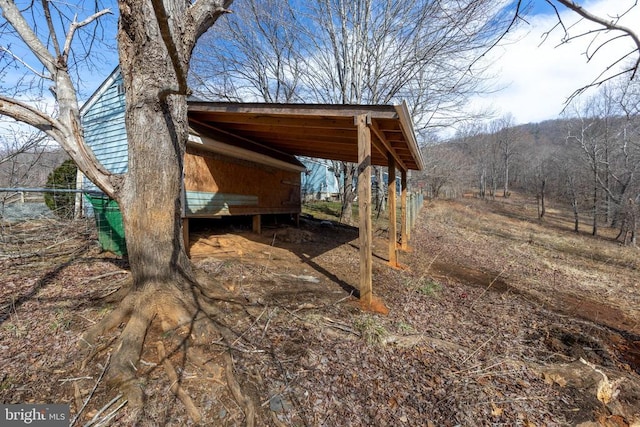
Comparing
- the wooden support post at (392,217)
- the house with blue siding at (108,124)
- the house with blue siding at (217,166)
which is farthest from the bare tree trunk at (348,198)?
the house with blue siding at (108,124)

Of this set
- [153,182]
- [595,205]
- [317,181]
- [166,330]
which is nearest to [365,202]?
[153,182]

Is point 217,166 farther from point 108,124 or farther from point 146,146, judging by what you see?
point 108,124

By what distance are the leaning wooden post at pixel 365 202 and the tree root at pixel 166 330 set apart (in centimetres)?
185

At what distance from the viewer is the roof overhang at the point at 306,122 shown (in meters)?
3.70

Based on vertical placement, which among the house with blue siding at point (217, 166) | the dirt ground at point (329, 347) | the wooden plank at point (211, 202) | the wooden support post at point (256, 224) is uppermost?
the house with blue siding at point (217, 166)

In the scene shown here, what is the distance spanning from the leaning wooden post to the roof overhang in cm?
18

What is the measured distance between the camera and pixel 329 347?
2.73 m

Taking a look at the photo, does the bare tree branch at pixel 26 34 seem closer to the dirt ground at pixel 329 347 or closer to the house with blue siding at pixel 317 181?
the dirt ground at pixel 329 347

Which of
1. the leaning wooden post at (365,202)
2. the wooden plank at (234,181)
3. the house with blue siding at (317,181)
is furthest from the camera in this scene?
the house with blue siding at (317,181)

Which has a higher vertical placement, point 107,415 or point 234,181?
point 234,181

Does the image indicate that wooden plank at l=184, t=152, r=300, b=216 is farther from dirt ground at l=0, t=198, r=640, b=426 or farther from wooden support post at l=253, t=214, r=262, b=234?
dirt ground at l=0, t=198, r=640, b=426

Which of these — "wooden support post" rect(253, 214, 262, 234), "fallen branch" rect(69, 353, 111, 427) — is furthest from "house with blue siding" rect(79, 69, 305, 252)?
"fallen branch" rect(69, 353, 111, 427)

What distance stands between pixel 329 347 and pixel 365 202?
1.86 m

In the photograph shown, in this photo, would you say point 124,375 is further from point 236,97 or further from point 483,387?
point 236,97
